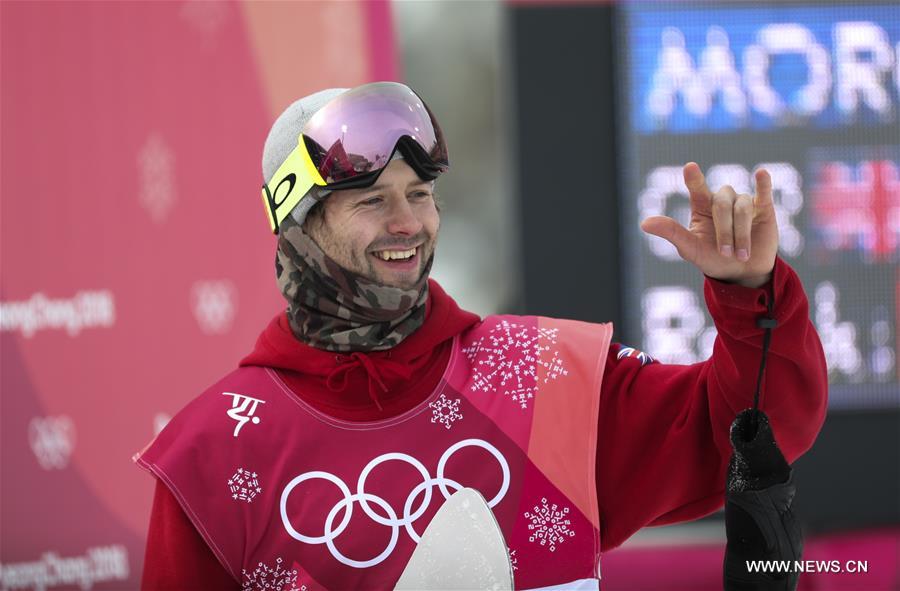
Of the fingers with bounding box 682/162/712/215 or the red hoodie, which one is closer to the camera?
the fingers with bounding box 682/162/712/215

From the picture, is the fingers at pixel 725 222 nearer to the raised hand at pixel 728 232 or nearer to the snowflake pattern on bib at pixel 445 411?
the raised hand at pixel 728 232

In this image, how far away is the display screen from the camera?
4.61 metres

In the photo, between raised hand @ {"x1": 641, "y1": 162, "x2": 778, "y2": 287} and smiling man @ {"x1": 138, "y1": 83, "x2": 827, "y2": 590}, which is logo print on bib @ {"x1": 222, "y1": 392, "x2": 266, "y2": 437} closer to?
smiling man @ {"x1": 138, "y1": 83, "x2": 827, "y2": 590}

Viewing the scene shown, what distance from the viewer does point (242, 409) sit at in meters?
2.03

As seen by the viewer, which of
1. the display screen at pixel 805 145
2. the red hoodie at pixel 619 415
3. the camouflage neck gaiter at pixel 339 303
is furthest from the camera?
the display screen at pixel 805 145

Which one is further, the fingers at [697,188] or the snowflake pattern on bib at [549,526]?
the snowflake pattern on bib at [549,526]

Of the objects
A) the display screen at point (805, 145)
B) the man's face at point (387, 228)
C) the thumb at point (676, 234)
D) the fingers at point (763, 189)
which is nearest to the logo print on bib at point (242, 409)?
the man's face at point (387, 228)

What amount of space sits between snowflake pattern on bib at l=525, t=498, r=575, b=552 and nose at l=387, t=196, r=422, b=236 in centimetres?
46

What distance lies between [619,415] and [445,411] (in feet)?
0.89

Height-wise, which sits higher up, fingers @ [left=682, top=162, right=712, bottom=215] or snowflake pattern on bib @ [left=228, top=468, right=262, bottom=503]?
fingers @ [left=682, top=162, right=712, bottom=215]

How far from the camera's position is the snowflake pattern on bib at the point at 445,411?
6.52ft

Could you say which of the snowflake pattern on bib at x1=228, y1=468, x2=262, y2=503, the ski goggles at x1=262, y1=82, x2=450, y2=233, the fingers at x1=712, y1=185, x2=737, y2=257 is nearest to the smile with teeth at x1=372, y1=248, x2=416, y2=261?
the ski goggles at x1=262, y1=82, x2=450, y2=233

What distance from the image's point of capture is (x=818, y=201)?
4.63m

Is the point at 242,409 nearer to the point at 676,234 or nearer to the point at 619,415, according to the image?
the point at 619,415
